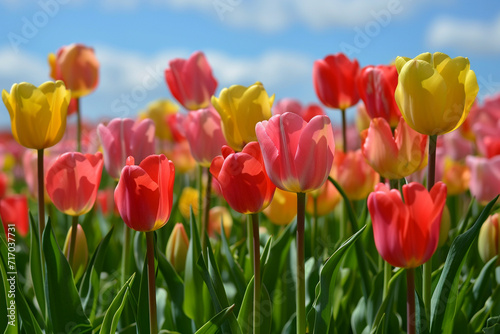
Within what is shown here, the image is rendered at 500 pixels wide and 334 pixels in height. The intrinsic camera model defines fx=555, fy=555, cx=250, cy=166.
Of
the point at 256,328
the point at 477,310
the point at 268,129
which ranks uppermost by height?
the point at 268,129

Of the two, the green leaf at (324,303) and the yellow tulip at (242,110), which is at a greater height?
the yellow tulip at (242,110)

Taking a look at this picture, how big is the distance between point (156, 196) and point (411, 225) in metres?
0.45

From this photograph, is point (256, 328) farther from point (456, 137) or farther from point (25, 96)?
point (456, 137)

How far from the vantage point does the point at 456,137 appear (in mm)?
3789

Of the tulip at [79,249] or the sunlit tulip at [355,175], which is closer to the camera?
the tulip at [79,249]

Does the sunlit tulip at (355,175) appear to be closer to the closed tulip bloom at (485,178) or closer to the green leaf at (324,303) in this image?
the closed tulip bloom at (485,178)

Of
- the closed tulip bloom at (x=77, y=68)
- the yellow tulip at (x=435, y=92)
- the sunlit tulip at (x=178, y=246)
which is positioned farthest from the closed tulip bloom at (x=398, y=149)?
the closed tulip bloom at (x=77, y=68)

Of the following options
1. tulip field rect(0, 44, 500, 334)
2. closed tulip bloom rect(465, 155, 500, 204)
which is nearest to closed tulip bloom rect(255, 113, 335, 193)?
tulip field rect(0, 44, 500, 334)

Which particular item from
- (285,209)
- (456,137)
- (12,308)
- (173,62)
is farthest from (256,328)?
(456,137)

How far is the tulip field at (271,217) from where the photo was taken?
101 centimetres

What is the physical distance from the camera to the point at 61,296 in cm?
127

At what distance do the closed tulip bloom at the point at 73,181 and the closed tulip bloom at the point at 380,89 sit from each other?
2.34 ft

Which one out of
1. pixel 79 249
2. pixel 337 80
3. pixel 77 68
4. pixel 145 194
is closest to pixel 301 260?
pixel 145 194

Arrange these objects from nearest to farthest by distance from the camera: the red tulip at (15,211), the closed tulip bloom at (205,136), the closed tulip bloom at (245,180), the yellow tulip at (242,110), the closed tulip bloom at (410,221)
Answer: the closed tulip bloom at (410,221) → the closed tulip bloom at (245,180) → the yellow tulip at (242,110) → the closed tulip bloom at (205,136) → the red tulip at (15,211)
